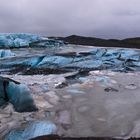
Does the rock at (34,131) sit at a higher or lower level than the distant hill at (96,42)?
higher

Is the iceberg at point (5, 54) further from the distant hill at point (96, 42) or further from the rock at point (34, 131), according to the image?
the rock at point (34, 131)

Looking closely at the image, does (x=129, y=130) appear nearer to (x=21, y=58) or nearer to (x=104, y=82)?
A: (x=104, y=82)

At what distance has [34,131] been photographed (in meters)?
10.1

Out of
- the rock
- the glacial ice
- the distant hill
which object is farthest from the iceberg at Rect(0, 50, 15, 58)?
the rock

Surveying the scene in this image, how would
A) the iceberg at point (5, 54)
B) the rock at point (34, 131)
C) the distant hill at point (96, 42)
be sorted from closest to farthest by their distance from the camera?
1. the rock at point (34, 131)
2. the iceberg at point (5, 54)
3. the distant hill at point (96, 42)

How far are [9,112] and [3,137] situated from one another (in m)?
1.69

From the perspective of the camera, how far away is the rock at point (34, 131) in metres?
9.88

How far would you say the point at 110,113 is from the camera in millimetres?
11672

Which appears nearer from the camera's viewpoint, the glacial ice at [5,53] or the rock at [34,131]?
the rock at [34,131]

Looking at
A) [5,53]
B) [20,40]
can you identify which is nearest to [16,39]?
[20,40]

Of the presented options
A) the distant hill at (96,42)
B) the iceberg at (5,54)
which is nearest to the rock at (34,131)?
the iceberg at (5,54)

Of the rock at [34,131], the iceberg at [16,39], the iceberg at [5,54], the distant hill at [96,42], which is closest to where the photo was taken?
the rock at [34,131]

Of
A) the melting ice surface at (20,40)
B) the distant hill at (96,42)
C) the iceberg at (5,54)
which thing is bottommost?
the distant hill at (96,42)

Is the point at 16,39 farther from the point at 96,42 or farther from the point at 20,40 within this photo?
the point at 96,42
